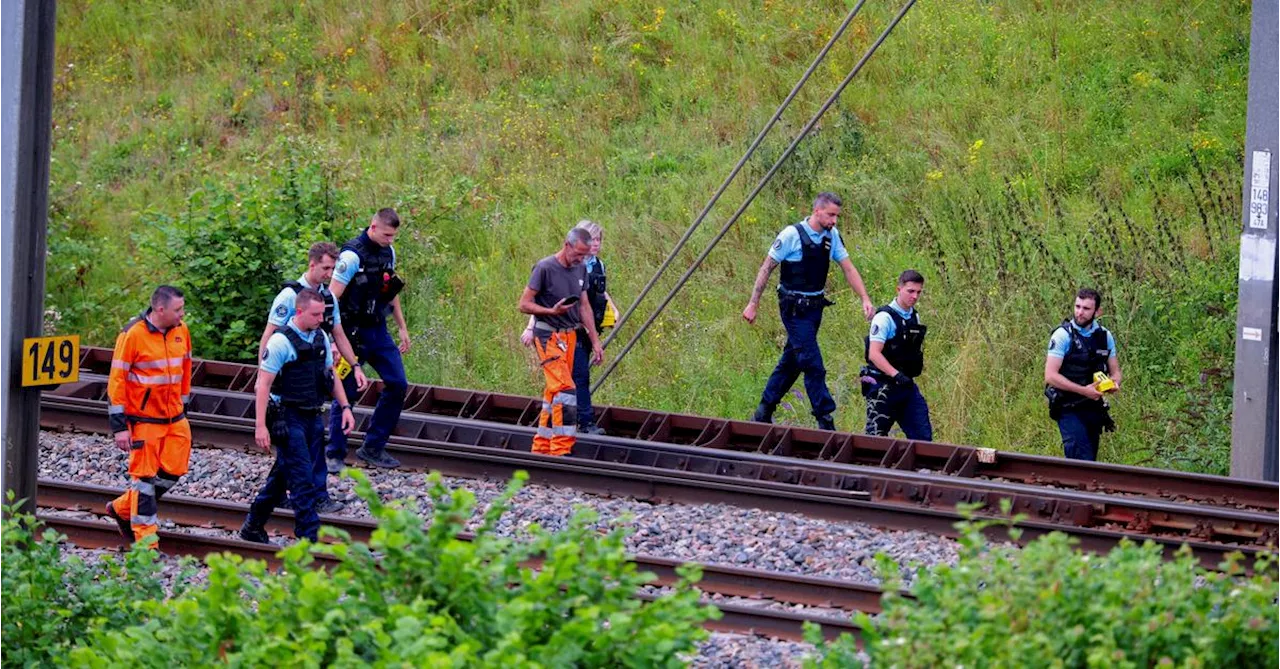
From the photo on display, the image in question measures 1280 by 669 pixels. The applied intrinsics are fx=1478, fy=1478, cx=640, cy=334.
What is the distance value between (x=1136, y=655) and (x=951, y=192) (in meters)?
12.1

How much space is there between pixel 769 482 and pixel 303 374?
3450 mm

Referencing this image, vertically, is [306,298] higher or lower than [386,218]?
lower

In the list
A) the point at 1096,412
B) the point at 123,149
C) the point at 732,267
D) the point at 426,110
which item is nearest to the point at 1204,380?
the point at 1096,412

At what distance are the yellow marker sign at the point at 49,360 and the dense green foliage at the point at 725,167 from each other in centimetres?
647

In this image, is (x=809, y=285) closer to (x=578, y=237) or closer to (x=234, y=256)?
(x=578, y=237)

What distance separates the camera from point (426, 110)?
2034 centimetres

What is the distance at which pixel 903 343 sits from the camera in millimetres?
11570

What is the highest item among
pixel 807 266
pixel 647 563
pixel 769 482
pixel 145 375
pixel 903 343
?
pixel 807 266

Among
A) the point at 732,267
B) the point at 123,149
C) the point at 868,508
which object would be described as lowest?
the point at 868,508

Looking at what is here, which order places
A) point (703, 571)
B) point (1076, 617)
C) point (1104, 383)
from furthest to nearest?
point (1104, 383) < point (703, 571) < point (1076, 617)

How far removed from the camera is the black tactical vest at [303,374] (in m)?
9.08

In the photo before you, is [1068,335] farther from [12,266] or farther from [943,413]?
[12,266]

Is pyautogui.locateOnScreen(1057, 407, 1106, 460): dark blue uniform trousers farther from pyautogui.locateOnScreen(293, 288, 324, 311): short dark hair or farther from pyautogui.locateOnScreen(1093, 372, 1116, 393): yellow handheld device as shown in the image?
pyautogui.locateOnScreen(293, 288, 324, 311): short dark hair

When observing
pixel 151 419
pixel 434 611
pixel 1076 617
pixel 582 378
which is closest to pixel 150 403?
pixel 151 419
